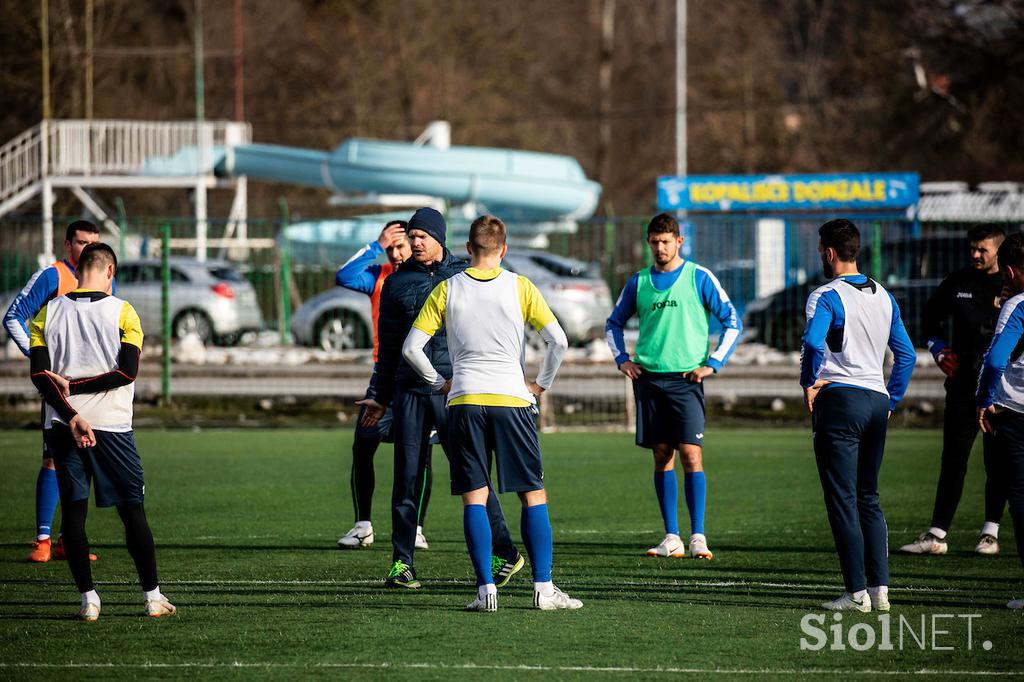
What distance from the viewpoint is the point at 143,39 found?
4709 centimetres

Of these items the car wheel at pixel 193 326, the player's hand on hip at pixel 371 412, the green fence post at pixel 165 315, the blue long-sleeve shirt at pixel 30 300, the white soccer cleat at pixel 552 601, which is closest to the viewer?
the white soccer cleat at pixel 552 601

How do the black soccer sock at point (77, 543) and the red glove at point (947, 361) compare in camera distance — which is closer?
the black soccer sock at point (77, 543)

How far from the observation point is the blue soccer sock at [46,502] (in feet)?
29.9

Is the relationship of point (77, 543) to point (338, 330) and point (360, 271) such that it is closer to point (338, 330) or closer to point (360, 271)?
point (360, 271)

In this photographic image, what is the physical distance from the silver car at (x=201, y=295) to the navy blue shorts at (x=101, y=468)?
A: 47.1 feet

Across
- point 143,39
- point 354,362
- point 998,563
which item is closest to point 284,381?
point 354,362

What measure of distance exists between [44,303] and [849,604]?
5.11 metres

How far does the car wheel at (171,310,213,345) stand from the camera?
72.5ft

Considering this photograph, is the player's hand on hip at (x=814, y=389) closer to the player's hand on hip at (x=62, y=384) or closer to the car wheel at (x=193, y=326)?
the player's hand on hip at (x=62, y=384)

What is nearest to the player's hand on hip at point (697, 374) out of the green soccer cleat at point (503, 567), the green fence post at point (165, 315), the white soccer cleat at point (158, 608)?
the green soccer cleat at point (503, 567)

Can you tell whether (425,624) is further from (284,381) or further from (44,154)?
(44,154)

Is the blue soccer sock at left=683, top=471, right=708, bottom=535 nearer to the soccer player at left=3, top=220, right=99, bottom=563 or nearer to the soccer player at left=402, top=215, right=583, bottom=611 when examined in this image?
the soccer player at left=402, top=215, right=583, bottom=611

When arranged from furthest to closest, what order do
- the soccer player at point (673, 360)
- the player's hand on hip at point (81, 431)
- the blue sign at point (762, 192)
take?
the blue sign at point (762, 192) < the soccer player at point (673, 360) < the player's hand on hip at point (81, 431)

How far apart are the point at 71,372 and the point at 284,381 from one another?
13238 millimetres
